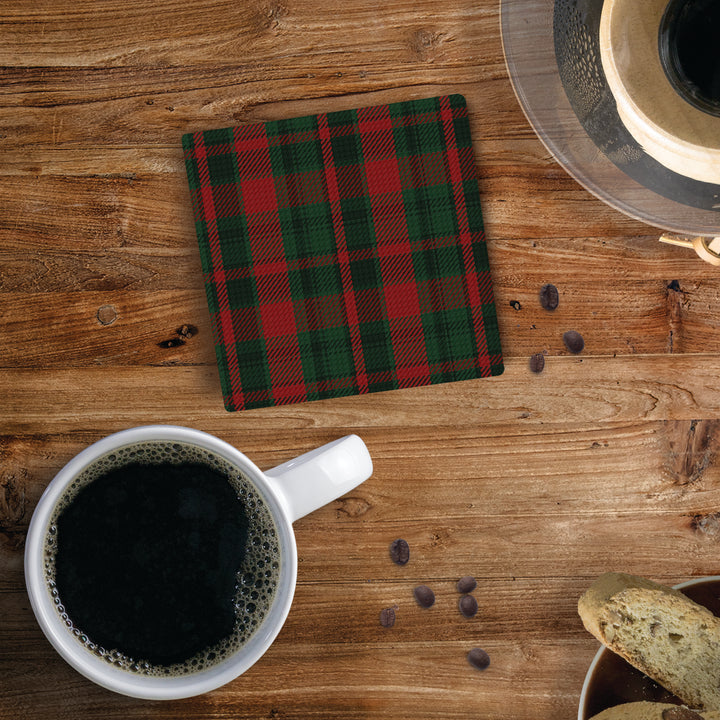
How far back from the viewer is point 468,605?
2.72 ft

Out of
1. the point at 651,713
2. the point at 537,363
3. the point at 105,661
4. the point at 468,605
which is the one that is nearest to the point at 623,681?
the point at 651,713

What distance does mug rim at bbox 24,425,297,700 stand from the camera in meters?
0.67

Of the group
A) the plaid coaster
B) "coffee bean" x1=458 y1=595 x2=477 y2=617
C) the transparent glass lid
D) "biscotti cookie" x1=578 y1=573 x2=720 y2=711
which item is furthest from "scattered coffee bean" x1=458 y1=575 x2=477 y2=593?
the transparent glass lid

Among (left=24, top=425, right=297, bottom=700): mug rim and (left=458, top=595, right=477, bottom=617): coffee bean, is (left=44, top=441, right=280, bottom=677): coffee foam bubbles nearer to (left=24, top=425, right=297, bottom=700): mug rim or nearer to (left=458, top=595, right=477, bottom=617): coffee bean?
(left=24, top=425, right=297, bottom=700): mug rim

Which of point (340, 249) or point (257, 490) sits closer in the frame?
point (257, 490)

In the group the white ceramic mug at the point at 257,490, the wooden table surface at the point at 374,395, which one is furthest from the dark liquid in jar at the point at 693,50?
the white ceramic mug at the point at 257,490

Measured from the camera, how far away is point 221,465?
74cm

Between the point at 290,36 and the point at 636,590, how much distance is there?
74cm

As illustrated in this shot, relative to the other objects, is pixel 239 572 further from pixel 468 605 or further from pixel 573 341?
pixel 573 341

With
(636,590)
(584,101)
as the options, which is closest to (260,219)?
(584,101)

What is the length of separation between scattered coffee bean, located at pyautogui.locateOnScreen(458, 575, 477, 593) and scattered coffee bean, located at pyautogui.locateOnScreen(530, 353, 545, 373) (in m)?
0.26

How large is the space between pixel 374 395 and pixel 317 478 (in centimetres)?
16

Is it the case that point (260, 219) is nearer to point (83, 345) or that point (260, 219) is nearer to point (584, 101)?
point (83, 345)

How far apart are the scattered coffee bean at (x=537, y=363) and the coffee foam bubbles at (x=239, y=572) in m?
0.36
